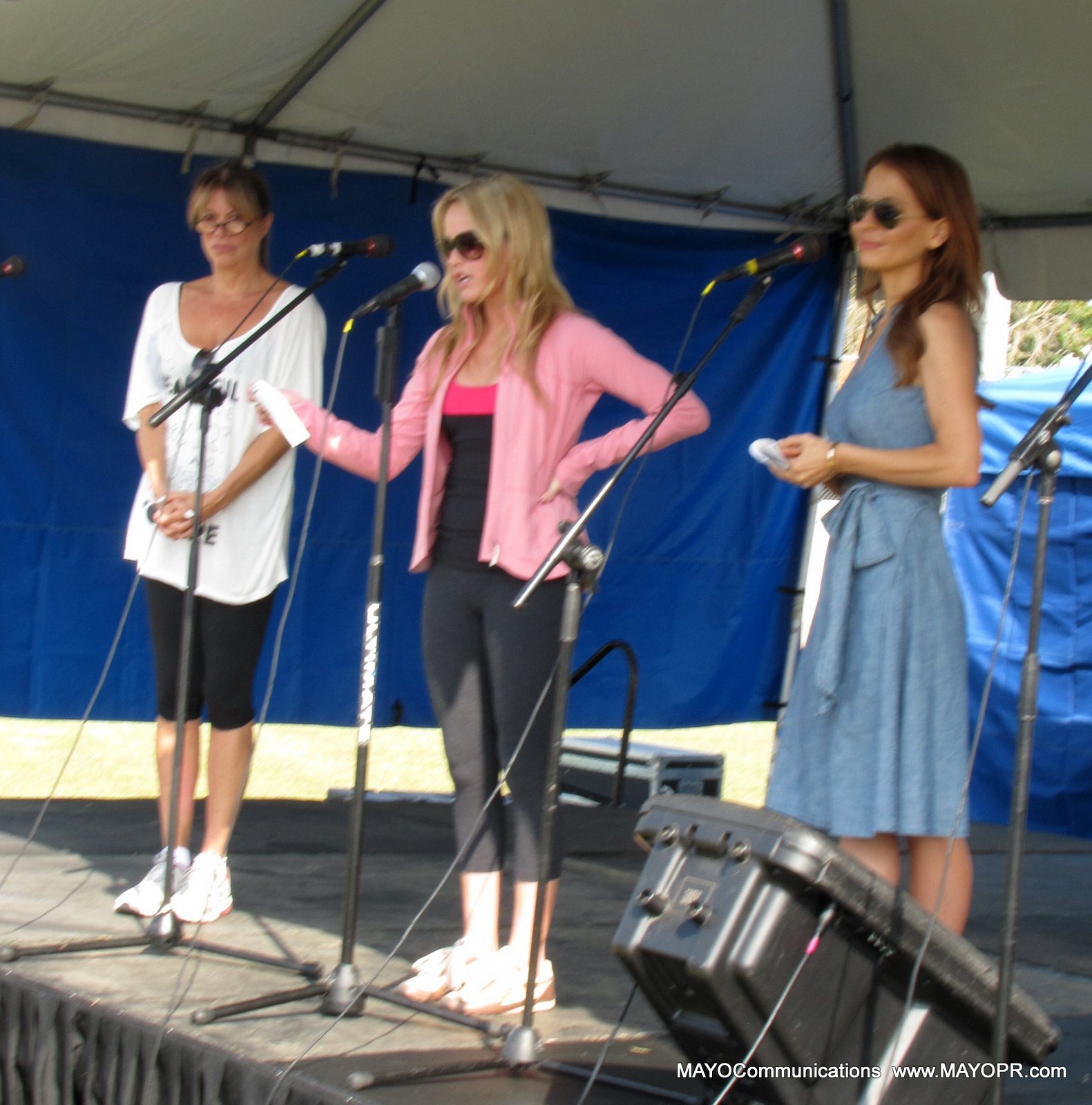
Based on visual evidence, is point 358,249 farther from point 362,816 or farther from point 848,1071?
point 848,1071

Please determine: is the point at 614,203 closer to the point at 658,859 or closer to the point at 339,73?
the point at 339,73

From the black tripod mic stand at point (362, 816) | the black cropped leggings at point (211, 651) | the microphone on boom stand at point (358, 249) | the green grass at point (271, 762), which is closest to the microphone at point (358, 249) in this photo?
the microphone on boom stand at point (358, 249)

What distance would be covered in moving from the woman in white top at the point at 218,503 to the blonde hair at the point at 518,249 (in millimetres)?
787

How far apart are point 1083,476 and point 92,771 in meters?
5.74

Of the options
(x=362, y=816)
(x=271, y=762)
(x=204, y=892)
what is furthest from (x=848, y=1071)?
(x=271, y=762)

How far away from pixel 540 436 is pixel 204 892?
1428 millimetres

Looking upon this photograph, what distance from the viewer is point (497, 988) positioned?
2498 millimetres

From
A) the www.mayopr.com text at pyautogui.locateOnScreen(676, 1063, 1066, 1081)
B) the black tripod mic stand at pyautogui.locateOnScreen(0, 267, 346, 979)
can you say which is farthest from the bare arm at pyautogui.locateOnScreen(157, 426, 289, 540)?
the www.mayopr.com text at pyautogui.locateOnScreen(676, 1063, 1066, 1081)

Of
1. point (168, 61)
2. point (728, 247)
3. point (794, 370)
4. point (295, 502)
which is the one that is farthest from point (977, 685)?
point (168, 61)

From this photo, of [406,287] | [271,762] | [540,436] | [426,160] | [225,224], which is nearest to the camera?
[406,287]

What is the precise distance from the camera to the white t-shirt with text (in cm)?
317

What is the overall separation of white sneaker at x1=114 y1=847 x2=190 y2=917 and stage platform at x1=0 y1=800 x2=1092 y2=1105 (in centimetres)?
4

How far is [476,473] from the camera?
8.55 ft

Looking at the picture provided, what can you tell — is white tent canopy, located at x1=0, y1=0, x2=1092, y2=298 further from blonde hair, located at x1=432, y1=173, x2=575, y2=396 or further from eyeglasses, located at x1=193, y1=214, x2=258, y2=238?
blonde hair, located at x1=432, y1=173, x2=575, y2=396
